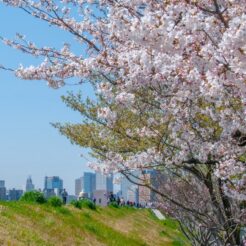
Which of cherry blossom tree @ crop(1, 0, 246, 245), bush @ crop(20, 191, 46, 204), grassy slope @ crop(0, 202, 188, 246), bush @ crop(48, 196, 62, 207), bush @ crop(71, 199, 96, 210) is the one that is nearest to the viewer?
cherry blossom tree @ crop(1, 0, 246, 245)

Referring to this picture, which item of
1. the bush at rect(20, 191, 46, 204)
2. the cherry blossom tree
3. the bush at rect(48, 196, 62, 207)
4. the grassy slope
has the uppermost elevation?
the cherry blossom tree

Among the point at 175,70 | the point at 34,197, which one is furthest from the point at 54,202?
the point at 175,70

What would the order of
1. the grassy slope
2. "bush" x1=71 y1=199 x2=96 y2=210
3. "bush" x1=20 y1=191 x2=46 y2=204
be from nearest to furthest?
the grassy slope → "bush" x1=20 y1=191 x2=46 y2=204 → "bush" x1=71 y1=199 x2=96 y2=210

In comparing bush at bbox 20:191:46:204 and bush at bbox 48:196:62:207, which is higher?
bush at bbox 20:191:46:204

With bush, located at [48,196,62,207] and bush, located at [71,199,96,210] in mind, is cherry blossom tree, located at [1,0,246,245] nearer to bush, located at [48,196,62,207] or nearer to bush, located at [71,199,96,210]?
bush, located at [48,196,62,207]

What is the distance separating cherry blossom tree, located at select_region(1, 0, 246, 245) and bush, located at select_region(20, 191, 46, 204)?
648 inches

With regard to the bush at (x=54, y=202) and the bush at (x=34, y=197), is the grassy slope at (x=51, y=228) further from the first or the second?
the bush at (x=34, y=197)

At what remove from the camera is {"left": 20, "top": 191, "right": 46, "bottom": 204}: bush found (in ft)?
86.2

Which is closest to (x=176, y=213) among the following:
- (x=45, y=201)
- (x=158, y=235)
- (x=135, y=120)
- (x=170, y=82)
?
(x=135, y=120)

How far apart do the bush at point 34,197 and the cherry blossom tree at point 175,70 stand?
54.0 ft

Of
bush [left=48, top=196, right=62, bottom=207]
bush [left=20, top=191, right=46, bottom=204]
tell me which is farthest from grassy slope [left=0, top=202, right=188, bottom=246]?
bush [left=20, top=191, right=46, bottom=204]

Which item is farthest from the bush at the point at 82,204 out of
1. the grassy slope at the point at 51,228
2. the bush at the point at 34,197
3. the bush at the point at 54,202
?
the bush at the point at 34,197

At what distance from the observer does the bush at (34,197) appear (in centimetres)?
2628

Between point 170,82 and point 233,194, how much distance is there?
81.7 inches
